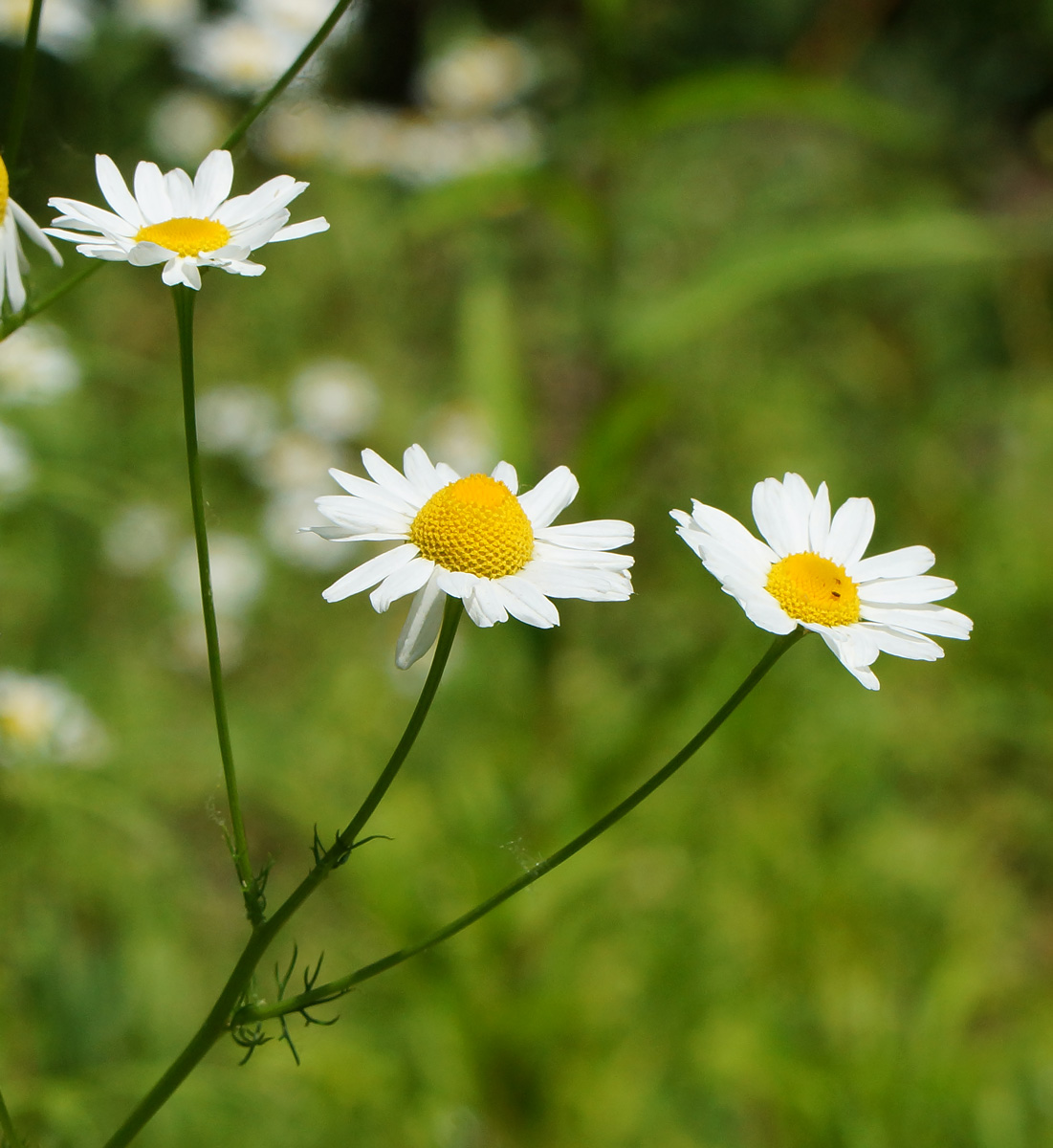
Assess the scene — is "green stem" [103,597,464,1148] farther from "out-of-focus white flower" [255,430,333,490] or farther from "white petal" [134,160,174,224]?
"out-of-focus white flower" [255,430,333,490]

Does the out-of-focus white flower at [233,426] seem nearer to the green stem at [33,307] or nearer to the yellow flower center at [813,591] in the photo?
the green stem at [33,307]

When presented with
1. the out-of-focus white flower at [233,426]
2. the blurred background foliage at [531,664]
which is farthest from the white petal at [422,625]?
the out-of-focus white flower at [233,426]

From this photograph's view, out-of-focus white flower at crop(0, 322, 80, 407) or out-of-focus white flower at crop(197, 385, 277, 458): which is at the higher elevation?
out-of-focus white flower at crop(197, 385, 277, 458)

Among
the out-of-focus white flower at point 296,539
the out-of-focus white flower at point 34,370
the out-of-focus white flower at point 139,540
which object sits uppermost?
the out-of-focus white flower at point 296,539

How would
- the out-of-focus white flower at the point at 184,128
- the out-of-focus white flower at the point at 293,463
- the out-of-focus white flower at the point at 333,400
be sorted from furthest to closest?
the out-of-focus white flower at the point at 184,128 → the out-of-focus white flower at the point at 333,400 → the out-of-focus white flower at the point at 293,463

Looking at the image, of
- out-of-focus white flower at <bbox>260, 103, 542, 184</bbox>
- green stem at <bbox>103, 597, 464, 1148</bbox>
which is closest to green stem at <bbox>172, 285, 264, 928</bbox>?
green stem at <bbox>103, 597, 464, 1148</bbox>

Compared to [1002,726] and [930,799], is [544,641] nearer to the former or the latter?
[930,799]
